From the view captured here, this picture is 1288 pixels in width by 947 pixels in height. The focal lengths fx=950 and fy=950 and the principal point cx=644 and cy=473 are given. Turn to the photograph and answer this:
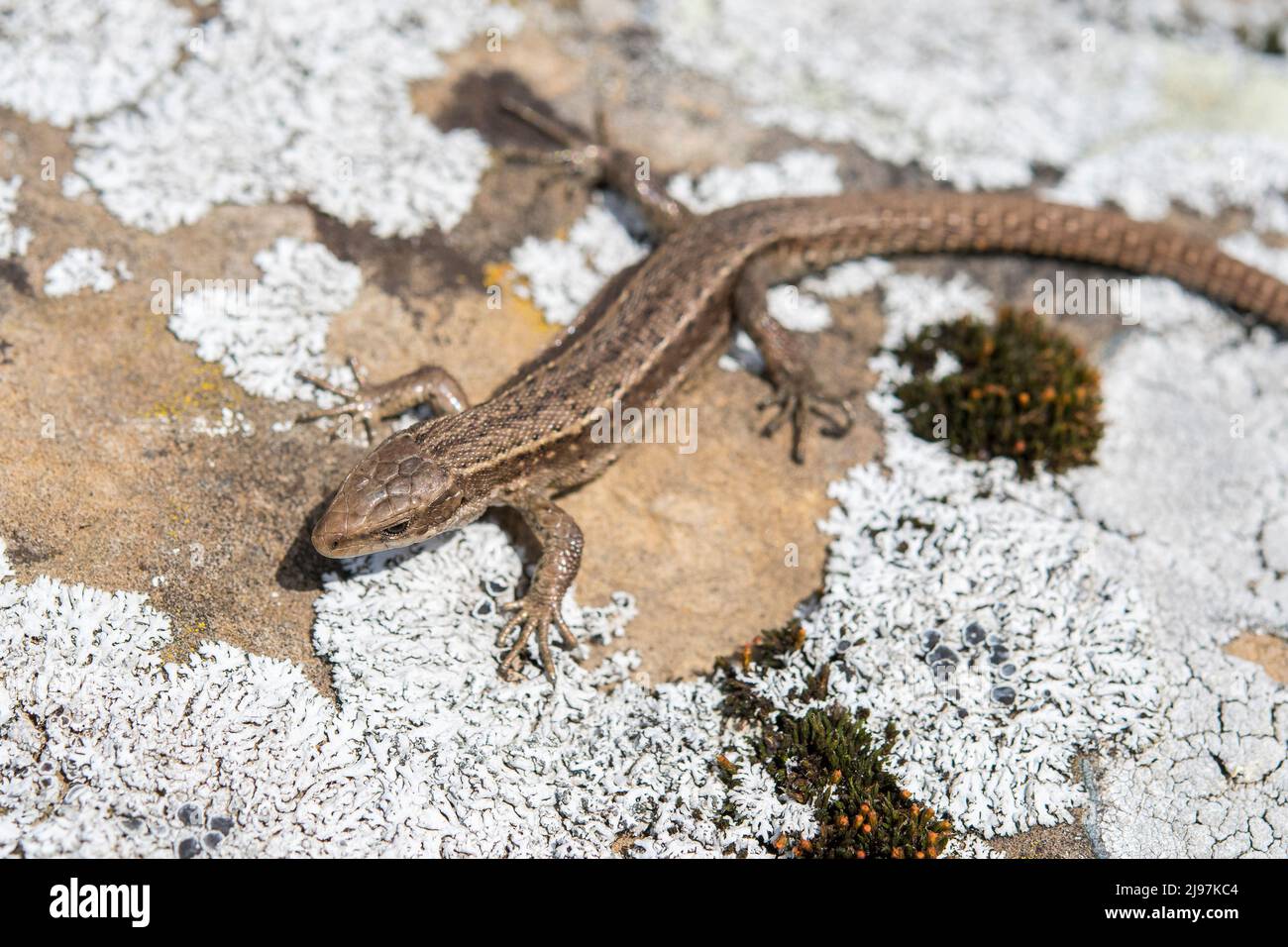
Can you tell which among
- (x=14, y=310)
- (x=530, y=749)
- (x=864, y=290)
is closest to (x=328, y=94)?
(x=14, y=310)

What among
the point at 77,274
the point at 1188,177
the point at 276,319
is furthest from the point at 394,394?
the point at 1188,177

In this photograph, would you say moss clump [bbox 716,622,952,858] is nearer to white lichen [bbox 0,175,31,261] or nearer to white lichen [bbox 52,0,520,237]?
white lichen [bbox 52,0,520,237]

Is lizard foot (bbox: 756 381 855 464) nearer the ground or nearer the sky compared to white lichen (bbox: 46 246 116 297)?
nearer the ground

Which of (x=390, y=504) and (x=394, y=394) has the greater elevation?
(x=394, y=394)

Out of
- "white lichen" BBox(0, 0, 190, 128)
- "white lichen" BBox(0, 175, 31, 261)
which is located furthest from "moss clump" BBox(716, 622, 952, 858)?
"white lichen" BBox(0, 0, 190, 128)

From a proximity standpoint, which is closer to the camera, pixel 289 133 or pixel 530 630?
pixel 530 630

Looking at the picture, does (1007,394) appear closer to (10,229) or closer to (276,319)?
(276,319)
